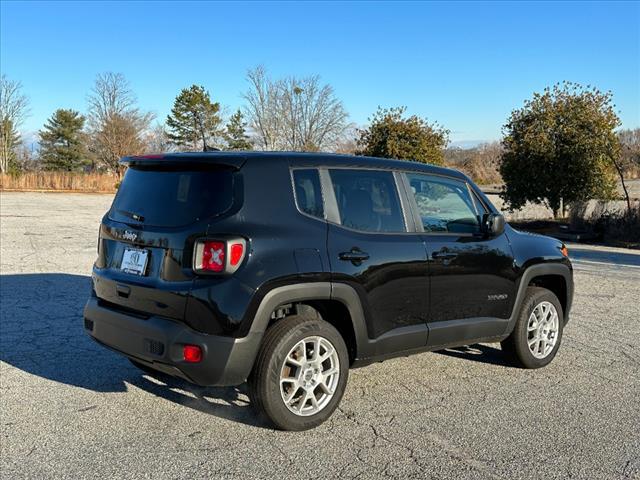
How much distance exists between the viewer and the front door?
181 inches

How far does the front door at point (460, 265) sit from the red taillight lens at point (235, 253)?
5.25 ft

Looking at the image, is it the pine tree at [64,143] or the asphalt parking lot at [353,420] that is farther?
the pine tree at [64,143]

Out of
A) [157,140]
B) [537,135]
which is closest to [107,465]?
[537,135]

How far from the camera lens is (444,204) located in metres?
4.89

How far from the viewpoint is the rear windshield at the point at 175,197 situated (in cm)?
372

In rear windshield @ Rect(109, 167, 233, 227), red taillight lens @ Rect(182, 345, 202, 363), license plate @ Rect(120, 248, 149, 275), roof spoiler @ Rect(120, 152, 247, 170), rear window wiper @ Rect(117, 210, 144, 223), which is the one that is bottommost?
red taillight lens @ Rect(182, 345, 202, 363)

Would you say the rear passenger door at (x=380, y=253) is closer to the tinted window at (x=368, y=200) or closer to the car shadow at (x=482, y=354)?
the tinted window at (x=368, y=200)

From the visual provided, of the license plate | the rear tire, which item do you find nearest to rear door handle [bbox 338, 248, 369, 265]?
the license plate

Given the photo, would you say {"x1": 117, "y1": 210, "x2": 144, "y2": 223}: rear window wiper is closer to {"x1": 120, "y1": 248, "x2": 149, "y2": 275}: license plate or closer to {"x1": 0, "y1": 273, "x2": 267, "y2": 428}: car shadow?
{"x1": 120, "y1": 248, "x2": 149, "y2": 275}: license plate

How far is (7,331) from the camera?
20.2 ft

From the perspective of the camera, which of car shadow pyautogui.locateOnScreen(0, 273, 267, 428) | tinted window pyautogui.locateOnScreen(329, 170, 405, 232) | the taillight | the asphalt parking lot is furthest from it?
car shadow pyautogui.locateOnScreen(0, 273, 267, 428)

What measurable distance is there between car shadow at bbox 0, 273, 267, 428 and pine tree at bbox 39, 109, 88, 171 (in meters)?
53.8

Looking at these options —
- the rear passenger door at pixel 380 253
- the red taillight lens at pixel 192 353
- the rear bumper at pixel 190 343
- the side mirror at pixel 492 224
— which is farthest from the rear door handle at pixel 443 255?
the red taillight lens at pixel 192 353

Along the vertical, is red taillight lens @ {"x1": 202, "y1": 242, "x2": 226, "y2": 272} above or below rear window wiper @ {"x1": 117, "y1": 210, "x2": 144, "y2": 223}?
below
